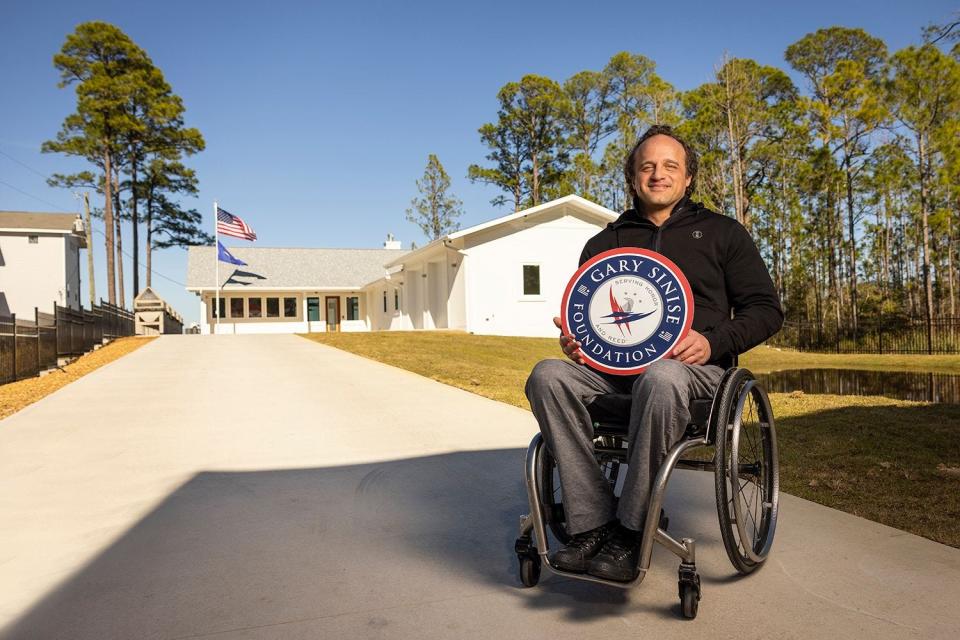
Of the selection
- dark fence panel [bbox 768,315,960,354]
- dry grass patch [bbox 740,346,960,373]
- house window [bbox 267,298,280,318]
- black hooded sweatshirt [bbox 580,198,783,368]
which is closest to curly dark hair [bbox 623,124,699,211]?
black hooded sweatshirt [bbox 580,198,783,368]

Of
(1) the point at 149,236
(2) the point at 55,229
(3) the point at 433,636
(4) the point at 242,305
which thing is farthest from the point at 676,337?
(1) the point at 149,236

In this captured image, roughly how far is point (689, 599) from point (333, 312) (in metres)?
35.9

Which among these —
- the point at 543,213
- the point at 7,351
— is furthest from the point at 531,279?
the point at 7,351

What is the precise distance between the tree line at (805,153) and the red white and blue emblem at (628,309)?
79.9ft

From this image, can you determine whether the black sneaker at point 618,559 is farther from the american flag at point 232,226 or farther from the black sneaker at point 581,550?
the american flag at point 232,226

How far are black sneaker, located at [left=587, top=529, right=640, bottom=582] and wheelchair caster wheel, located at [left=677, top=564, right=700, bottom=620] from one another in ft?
0.62

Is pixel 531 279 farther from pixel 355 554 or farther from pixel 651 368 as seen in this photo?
pixel 651 368

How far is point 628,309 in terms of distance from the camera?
2.72 meters

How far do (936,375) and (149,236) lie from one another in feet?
135

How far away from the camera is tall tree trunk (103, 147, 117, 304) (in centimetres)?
3344

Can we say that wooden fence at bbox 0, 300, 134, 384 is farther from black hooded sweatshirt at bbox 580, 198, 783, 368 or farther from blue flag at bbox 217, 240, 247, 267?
blue flag at bbox 217, 240, 247, 267

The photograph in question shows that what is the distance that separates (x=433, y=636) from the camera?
7.51 feet

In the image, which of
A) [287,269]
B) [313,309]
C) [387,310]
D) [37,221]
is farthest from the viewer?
[313,309]

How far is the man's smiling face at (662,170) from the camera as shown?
9.78 ft
